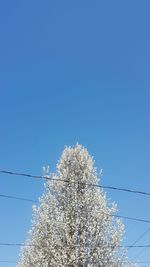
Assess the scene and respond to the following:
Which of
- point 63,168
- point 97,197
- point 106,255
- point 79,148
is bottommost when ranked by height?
point 106,255

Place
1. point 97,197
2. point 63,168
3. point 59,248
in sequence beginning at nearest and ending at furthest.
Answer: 1. point 59,248
2. point 97,197
3. point 63,168

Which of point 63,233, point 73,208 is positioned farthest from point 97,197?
point 63,233

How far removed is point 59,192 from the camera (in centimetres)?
2130

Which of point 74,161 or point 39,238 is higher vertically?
point 74,161

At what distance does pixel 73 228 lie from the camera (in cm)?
1977

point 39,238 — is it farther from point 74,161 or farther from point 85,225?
point 74,161

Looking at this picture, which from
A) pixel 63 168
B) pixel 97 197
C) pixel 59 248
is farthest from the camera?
pixel 63 168

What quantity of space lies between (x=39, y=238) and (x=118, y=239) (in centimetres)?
413

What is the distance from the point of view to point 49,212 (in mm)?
20844

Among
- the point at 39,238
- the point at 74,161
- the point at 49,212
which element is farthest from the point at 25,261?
the point at 74,161

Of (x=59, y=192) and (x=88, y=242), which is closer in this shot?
(x=88, y=242)

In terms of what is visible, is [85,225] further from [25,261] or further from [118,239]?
[25,261]

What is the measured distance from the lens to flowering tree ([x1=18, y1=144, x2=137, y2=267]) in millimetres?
19141

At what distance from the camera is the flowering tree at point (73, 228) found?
754 inches
